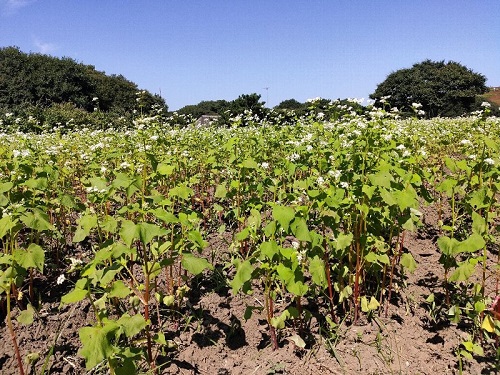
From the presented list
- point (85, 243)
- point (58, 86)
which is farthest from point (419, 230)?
point (58, 86)

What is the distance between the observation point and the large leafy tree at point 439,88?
5197cm

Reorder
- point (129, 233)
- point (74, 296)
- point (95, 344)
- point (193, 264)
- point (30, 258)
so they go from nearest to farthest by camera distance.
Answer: point (95, 344) → point (74, 296) → point (129, 233) → point (193, 264) → point (30, 258)

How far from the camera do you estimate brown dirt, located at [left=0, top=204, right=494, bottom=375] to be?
102 inches

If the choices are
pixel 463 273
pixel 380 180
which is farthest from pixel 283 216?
pixel 463 273

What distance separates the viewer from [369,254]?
2.75 m

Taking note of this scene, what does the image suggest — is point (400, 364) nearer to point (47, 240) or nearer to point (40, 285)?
point (40, 285)

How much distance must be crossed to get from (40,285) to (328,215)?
2.89m

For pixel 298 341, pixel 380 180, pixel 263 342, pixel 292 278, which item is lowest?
pixel 263 342

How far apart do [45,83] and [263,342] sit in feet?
139

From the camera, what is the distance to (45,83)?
37.8 metres

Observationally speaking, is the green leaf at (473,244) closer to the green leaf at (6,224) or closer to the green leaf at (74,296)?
the green leaf at (74,296)

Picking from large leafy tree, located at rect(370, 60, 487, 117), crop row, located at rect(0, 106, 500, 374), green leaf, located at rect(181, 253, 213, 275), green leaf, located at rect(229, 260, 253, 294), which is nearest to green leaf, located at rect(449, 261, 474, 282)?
crop row, located at rect(0, 106, 500, 374)

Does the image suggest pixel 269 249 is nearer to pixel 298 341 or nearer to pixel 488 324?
pixel 298 341

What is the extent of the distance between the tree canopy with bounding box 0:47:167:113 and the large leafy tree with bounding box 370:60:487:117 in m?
35.8
